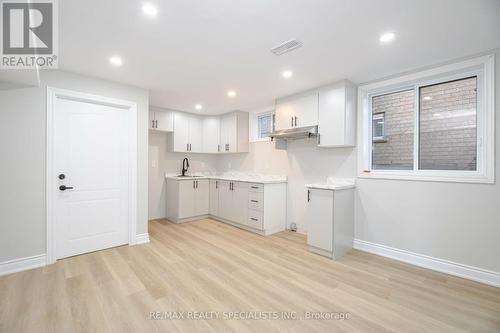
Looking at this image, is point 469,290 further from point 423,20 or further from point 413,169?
point 423,20

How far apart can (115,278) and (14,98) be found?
7.84 ft

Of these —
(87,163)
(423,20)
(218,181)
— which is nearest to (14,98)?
(87,163)

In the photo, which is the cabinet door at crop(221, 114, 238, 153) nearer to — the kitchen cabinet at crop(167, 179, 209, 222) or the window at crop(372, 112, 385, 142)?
the kitchen cabinet at crop(167, 179, 209, 222)

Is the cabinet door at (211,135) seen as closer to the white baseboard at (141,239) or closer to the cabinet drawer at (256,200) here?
the cabinet drawer at (256,200)

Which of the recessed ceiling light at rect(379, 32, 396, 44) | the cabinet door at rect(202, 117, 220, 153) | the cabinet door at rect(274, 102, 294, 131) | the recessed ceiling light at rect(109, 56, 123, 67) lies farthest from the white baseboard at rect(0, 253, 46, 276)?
the recessed ceiling light at rect(379, 32, 396, 44)

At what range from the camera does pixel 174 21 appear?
1847mm

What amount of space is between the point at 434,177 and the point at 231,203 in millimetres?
3286

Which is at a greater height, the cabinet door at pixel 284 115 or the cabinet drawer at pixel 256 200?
the cabinet door at pixel 284 115

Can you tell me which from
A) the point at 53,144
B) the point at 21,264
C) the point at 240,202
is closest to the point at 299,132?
the point at 240,202

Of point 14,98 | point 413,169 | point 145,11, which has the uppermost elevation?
point 145,11

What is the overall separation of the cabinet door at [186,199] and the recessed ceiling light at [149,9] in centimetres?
327

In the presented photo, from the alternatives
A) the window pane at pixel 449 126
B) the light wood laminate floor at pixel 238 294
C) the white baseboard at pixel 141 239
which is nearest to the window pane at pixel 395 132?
the window pane at pixel 449 126

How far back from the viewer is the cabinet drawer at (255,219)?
3.92 meters

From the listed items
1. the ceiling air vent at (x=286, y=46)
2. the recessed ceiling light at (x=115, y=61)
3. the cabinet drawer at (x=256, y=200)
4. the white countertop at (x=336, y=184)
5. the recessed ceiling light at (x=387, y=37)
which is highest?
the recessed ceiling light at (x=387, y=37)
